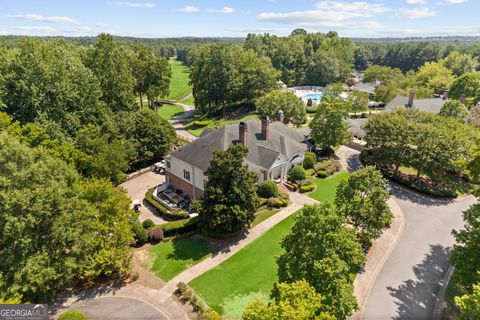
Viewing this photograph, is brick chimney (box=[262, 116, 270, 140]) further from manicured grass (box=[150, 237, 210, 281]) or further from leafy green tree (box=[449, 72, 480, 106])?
leafy green tree (box=[449, 72, 480, 106])

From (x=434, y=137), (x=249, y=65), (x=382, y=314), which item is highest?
(x=249, y=65)

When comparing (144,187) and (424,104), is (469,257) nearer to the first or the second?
(144,187)

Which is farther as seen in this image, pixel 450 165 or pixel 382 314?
pixel 450 165

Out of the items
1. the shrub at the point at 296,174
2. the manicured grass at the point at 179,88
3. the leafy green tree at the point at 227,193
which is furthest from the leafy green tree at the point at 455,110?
the manicured grass at the point at 179,88

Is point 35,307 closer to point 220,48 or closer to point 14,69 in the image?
point 14,69

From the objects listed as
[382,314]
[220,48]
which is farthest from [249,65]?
[382,314]

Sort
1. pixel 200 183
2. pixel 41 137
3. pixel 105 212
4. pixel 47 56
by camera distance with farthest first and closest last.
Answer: pixel 47 56 < pixel 200 183 < pixel 41 137 < pixel 105 212

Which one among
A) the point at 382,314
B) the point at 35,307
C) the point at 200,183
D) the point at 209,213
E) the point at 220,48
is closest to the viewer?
the point at 35,307
